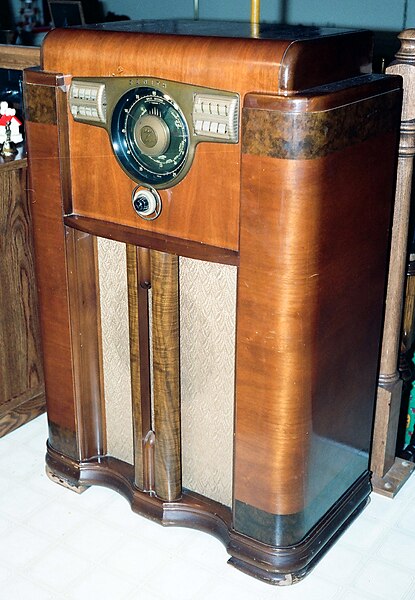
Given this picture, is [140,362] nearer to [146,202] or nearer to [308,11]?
[146,202]

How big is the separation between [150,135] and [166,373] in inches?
20.7

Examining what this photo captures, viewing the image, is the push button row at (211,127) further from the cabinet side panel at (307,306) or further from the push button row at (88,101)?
the push button row at (88,101)

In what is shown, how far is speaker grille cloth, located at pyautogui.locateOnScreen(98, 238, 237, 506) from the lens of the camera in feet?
5.38

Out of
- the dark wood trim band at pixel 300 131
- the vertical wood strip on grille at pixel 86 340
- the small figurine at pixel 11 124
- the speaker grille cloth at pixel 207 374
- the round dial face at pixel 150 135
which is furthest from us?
the small figurine at pixel 11 124

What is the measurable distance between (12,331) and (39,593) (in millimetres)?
796

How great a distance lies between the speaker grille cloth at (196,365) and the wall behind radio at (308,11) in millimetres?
4049

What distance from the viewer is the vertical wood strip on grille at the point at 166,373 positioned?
1658 mm

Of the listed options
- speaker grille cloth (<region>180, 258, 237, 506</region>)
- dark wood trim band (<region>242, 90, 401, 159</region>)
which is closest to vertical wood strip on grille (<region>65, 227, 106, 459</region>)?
speaker grille cloth (<region>180, 258, 237, 506</region>)

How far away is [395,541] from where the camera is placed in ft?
6.03

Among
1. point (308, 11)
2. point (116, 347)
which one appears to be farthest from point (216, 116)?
point (308, 11)

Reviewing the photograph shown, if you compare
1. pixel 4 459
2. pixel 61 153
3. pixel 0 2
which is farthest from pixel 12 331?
pixel 0 2

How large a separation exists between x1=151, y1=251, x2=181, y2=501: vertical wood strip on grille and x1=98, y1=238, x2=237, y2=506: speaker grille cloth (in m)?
0.03

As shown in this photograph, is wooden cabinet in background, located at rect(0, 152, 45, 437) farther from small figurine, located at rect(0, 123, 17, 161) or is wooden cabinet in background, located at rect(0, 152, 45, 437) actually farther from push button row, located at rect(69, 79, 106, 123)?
push button row, located at rect(69, 79, 106, 123)

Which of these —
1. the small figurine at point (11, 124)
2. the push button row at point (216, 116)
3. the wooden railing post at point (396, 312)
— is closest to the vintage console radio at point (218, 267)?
the push button row at point (216, 116)
